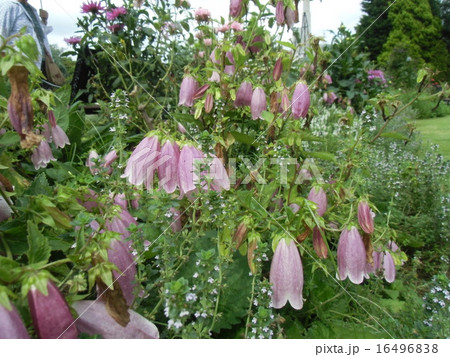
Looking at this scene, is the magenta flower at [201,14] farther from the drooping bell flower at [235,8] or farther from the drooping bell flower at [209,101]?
the drooping bell flower at [209,101]

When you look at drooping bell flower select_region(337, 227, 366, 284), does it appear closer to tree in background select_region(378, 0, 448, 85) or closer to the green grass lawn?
the green grass lawn

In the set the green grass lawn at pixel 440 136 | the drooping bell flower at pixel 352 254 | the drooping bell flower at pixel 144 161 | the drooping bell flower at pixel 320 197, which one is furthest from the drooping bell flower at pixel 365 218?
the green grass lawn at pixel 440 136

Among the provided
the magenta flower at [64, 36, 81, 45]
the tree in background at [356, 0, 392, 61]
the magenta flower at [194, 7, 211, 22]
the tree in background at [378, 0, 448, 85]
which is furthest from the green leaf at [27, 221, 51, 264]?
the tree in background at [356, 0, 392, 61]

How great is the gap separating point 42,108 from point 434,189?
194cm

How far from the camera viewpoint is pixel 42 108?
117 centimetres

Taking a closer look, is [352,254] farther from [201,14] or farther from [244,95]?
[201,14]

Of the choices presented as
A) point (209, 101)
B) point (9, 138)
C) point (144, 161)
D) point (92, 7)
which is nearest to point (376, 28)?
point (92, 7)

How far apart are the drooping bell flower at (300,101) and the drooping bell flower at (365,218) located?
1.94 ft

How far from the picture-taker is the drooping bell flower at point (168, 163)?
3.30 feet

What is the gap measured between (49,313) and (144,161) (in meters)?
0.51

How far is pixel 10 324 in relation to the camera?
1.80 feet

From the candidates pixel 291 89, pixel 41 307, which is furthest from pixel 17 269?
pixel 291 89

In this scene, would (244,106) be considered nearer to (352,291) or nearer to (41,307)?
(352,291)

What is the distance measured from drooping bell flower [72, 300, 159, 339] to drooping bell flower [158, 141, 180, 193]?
396 millimetres
